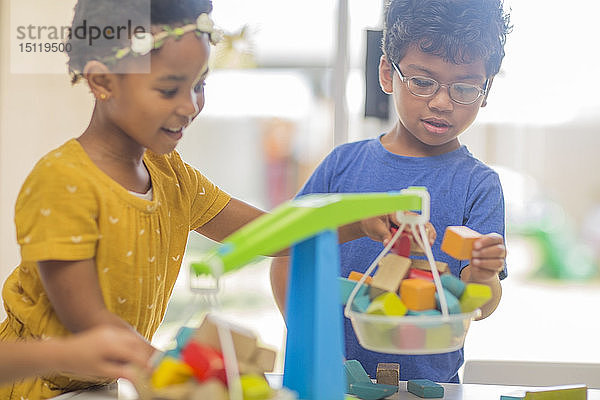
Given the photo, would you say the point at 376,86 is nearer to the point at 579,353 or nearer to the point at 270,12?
the point at 270,12

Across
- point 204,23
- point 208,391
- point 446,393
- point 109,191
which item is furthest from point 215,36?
point 446,393

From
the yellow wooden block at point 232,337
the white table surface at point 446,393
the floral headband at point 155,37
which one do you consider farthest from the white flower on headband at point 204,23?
the white table surface at point 446,393

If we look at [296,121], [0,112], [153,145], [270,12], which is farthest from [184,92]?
[296,121]

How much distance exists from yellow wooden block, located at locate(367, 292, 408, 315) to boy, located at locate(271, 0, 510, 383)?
0.73 feet

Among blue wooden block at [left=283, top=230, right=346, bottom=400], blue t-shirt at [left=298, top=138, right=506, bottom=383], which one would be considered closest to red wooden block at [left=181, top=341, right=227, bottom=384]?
blue wooden block at [left=283, top=230, right=346, bottom=400]

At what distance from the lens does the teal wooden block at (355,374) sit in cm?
93

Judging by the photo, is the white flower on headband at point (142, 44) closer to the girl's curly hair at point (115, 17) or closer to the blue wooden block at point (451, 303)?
the girl's curly hair at point (115, 17)

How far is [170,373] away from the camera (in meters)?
0.63

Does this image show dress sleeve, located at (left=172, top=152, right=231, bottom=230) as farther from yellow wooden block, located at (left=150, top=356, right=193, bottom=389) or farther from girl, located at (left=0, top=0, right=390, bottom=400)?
yellow wooden block, located at (left=150, top=356, right=193, bottom=389)

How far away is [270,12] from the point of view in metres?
2.48

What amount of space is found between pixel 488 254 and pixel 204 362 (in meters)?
0.41

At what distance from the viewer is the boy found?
3.46 feet

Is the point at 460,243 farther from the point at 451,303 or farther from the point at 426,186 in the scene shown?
the point at 426,186

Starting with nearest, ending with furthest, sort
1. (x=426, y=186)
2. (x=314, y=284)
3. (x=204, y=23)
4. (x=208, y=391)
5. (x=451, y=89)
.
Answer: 1. (x=208, y=391)
2. (x=314, y=284)
3. (x=204, y=23)
4. (x=451, y=89)
5. (x=426, y=186)
